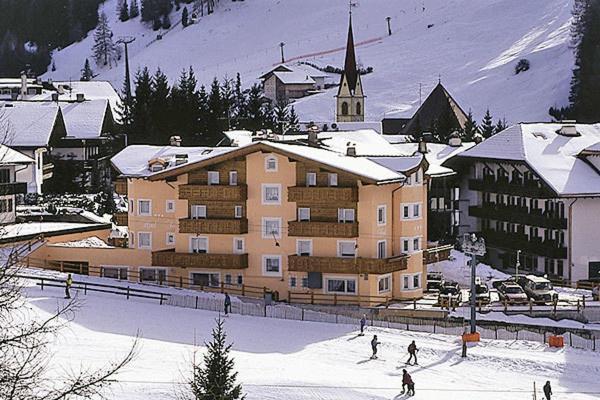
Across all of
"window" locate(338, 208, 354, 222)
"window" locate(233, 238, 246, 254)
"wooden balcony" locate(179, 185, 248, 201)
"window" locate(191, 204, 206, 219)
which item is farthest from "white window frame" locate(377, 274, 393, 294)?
"window" locate(191, 204, 206, 219)

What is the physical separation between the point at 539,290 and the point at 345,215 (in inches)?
305

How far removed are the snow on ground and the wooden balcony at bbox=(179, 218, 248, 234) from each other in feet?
22.0

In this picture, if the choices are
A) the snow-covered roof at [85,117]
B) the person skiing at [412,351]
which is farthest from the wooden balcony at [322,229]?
the snow-covered roof at [85,117]

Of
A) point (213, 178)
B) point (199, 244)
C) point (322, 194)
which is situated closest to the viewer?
point (322, 194)

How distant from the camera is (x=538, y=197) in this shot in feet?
188

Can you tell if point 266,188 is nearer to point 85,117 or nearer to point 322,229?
point 322,229

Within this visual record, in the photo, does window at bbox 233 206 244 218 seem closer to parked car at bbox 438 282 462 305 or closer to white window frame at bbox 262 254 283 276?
white window frame at bbox 262 254 283 276

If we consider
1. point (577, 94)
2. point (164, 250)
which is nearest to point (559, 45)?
point (577, 94)

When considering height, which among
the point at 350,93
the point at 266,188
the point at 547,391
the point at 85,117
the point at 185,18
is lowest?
the point at 547,391

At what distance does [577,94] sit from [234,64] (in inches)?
2276

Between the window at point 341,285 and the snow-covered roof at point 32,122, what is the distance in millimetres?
31917

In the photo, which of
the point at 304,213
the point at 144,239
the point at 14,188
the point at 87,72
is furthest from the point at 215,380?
the point at 87,72

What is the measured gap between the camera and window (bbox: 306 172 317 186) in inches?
1879

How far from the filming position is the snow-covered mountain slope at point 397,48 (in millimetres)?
119250
